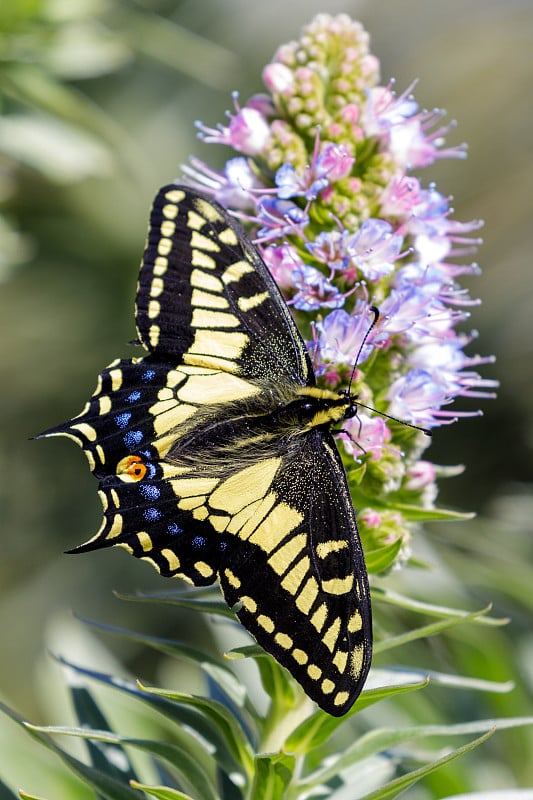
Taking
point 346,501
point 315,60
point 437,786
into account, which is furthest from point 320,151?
point 437,786

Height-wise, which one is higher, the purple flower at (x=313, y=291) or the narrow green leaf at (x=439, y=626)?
the purple flower at (x=313, y=291)

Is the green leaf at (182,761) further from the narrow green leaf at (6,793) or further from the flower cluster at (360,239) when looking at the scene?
the flower cluster at (360,239)

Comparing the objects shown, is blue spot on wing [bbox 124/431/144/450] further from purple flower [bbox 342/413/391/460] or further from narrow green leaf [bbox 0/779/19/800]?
narrow green leaf [bbox 0/779/19/800]

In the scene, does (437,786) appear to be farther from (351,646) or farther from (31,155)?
(31,155)

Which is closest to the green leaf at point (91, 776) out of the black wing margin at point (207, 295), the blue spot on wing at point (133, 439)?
the blue spot on wing at point (133, 439)

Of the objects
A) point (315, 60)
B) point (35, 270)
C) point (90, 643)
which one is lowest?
point (90, 643)

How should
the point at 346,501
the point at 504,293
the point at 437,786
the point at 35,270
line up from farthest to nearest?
the point at 504,293 < the point at 35,270 < the point at 437,786 < the point at 346,501

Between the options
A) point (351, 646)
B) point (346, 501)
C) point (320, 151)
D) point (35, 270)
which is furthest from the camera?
point (35, 270)
